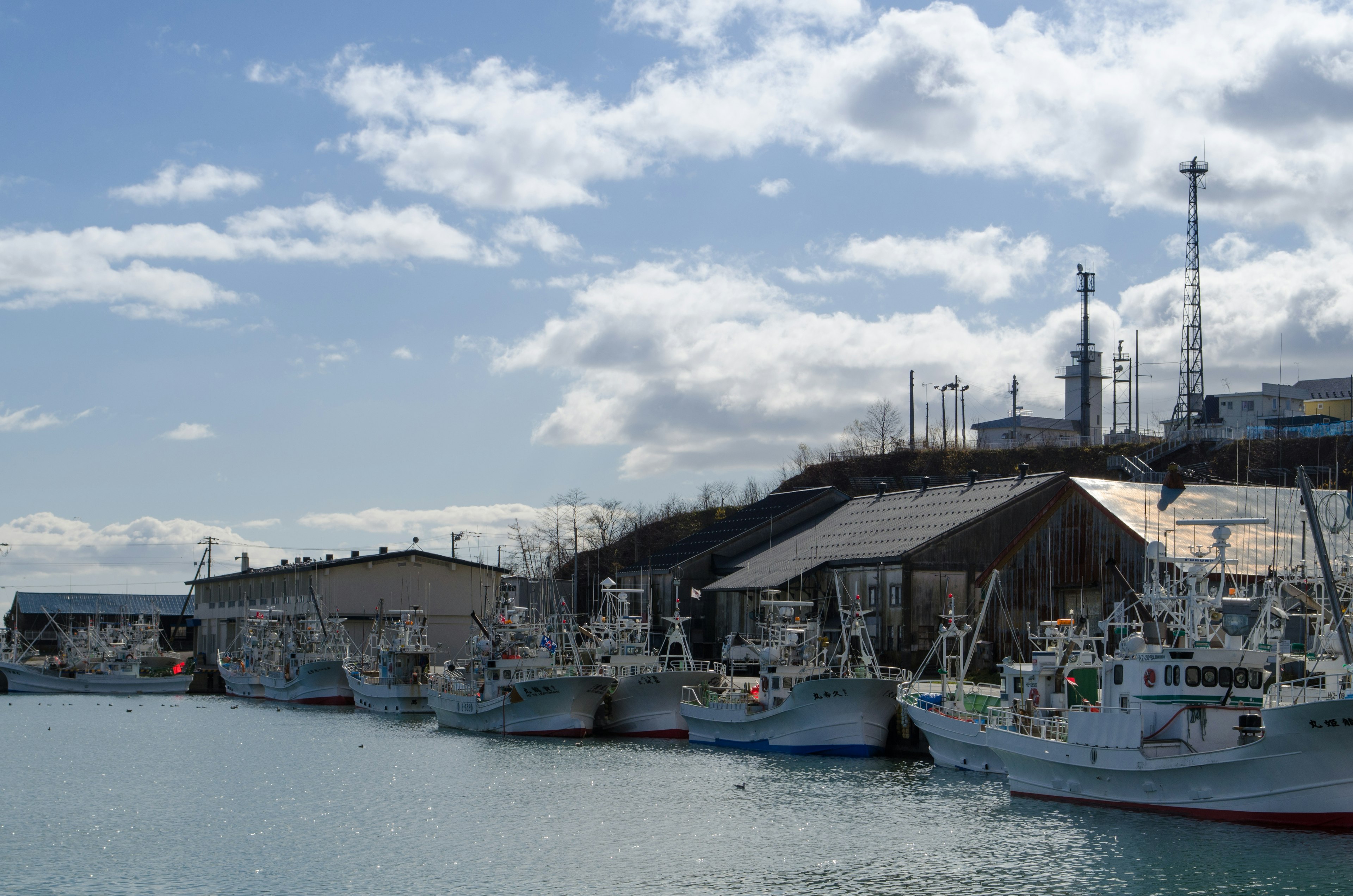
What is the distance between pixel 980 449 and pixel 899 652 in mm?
47840

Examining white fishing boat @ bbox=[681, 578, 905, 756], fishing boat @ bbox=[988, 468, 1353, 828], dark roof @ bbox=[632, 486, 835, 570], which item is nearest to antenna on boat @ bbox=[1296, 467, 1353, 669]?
fishing boat @ bbox=[988, 468, 1353, 828]

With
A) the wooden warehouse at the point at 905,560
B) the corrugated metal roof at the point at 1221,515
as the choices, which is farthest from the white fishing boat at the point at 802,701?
the corrugated metal roof at the point at 1221,515

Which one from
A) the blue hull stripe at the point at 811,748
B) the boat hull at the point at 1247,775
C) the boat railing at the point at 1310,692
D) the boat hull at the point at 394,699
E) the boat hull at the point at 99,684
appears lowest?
the boat hull at the point at 99,684

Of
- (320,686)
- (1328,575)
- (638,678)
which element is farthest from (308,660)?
(1328,575)

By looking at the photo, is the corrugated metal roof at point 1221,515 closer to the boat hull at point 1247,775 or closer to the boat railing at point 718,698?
the boat railing at point 718,698

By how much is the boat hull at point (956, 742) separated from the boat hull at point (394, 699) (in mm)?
36129

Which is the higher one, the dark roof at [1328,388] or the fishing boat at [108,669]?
the dark roof at [1328,388]

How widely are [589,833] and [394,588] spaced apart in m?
70.7

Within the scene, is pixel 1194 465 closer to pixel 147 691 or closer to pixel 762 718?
pixel 762 718

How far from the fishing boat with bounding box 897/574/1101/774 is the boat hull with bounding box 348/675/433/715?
118 ft

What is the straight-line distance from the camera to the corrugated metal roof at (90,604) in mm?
132375

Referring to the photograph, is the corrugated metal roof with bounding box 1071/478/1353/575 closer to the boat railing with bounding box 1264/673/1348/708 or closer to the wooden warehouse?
the wooden warehouse

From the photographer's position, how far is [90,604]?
440ft

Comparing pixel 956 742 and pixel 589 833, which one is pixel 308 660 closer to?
pixel 956 742
